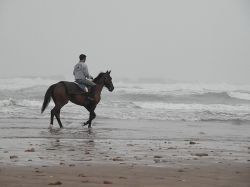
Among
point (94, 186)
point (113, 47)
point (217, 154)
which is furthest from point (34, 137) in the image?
point (113, 47)

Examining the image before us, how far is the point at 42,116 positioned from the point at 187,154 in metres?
9.50

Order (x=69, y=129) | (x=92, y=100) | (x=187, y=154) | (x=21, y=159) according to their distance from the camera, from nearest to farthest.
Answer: (x=21, y=159)
(x=187, y=154)
(x=69, y=129)
(x=92, y=100)

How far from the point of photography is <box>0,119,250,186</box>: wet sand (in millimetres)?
5578

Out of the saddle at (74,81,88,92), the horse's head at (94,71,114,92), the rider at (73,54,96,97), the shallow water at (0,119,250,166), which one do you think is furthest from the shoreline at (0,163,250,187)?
the horse's head at (94,71,114,92)

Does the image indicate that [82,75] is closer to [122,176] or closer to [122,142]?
[122,142]

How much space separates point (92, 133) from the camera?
12273mm

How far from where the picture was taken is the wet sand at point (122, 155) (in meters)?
5.58

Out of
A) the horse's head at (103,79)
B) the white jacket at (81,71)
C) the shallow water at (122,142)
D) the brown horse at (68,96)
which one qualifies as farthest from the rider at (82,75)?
the shallow water at (122,142)

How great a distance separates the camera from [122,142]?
10.4m

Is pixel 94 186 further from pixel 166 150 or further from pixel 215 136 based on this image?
pixel 215 136

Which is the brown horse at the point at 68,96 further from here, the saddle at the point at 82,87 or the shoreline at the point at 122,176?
the shoreline at the point at 122,176

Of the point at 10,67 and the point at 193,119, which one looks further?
the point at 10,67

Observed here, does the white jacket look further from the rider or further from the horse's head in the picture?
the horse's head

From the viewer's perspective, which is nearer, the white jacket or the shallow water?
the shallow water
